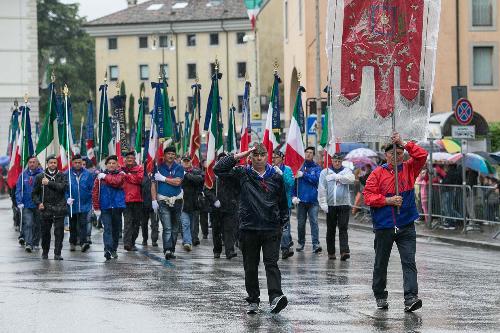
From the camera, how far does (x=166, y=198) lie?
22.8 metres

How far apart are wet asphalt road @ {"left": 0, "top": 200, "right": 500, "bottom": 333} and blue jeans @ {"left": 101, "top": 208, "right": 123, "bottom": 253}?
0.33 meters

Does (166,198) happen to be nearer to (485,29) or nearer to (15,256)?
(15,256)

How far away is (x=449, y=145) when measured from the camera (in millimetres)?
36031

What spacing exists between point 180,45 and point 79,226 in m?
91.5

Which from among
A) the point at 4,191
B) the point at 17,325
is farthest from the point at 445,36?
the point at 17,325

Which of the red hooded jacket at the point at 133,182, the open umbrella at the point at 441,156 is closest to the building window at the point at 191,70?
the open umbrella at the point at 441,156

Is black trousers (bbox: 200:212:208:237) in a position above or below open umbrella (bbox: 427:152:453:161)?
below

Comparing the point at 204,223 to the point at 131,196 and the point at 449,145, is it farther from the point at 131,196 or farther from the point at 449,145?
the point at 449,145

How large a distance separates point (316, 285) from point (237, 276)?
1.83m

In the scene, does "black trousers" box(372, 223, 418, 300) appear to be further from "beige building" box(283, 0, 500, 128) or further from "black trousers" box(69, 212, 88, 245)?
"beige building" box(283, 0, 500, 128)

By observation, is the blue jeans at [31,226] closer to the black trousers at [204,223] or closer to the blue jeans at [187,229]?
the blue jeans at [187,229]

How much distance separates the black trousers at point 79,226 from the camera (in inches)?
951

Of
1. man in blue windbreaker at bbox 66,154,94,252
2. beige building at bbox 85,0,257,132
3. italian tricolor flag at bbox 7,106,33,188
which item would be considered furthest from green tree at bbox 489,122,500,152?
beige building at bbox 85,0,257,132

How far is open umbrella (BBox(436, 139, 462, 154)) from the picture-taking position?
35.8m
